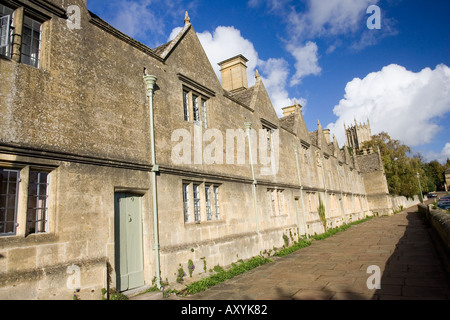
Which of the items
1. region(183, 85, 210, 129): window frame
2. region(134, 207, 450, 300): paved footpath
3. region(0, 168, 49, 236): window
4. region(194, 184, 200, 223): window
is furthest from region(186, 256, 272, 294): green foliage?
region(183, 85, 210, 129): window frame

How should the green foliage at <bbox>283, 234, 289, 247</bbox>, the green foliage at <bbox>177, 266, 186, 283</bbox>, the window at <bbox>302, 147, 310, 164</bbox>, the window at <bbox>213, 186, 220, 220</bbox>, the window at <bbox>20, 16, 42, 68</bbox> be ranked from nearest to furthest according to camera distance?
→ the window at <bbox>20, 16, 42, 68</bbox>, the green foliage at <bbox>177, 266, 186, 283</bbox>, the window at <bbox>213, 186, 220, 220</bbox>, the green foliage at <bbox>283, 234, 289, 247</bbox>, the window at <bbox>302, 147, 310, 164</bbox>

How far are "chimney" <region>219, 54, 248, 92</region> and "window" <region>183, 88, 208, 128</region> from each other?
6490 millimetres

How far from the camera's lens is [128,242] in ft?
23.0

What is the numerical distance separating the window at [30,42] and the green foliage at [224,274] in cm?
631

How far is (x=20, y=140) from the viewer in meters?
5.20

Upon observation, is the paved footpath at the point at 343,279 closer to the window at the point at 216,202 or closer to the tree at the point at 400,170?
the window at the point at 216,202

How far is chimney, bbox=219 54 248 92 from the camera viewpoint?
1700 centimetres

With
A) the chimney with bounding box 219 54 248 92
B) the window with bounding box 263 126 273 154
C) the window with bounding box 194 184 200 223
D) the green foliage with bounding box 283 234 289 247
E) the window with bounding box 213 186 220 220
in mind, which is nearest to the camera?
the window with bounding box 194 184 200 223

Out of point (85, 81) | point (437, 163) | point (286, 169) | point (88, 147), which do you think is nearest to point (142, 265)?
point (88, 147)

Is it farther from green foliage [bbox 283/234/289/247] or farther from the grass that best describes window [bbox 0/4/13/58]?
green foliage [bbox 283/234/289/247]

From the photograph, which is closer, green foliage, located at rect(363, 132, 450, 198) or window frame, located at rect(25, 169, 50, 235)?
window frame, located at rect(25, 169, 50, 235)

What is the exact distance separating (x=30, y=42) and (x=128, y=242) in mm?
4860

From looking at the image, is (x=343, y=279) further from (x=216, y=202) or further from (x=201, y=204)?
(x=216, y=202)

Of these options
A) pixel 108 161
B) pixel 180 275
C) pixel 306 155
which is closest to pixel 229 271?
pixel 180 275
